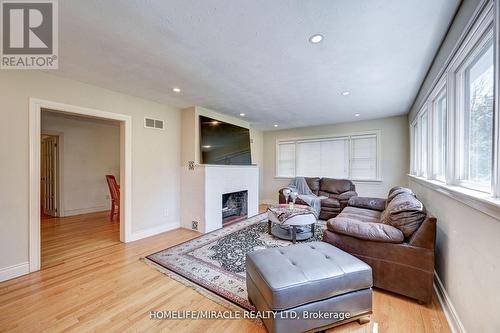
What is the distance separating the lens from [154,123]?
3725 mm

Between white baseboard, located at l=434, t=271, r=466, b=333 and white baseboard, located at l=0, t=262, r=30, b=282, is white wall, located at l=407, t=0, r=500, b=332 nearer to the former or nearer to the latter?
white baseboard, located at l=434, t=271, r=466, b=333

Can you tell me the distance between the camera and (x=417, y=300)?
5.99ft

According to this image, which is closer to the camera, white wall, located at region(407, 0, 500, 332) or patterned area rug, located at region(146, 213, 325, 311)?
white wall, located at region(407, 0, 500, 332)

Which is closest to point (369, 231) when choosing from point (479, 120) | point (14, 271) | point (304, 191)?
point (479, 120)

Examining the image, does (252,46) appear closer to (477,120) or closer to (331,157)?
(477,120)

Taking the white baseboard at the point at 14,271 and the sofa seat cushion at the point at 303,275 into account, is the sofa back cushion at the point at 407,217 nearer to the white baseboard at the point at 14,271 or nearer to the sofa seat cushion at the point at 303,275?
the sofa seat cushion at the point at 303,275

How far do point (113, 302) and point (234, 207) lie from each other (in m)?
3.07

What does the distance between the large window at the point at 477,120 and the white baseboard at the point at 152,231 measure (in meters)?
4.09

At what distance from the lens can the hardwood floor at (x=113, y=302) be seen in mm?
1571

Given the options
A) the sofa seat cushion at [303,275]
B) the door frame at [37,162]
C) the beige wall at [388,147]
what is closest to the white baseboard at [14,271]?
the door frame at [37,162]

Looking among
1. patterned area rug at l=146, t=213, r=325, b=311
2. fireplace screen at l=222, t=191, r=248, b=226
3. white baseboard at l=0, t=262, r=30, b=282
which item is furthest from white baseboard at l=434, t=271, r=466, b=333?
white baseboard at l=0, t=262, r=30, b=282

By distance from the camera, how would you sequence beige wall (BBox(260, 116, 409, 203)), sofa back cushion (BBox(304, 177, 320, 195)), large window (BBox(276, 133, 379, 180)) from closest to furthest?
beige wall (BBox(260, 116, 409, 203)), large window (BBox(276, 133, 379, 180)), sofa back cushion (BBox(304, 177, 320, 195))

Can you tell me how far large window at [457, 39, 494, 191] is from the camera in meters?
1.36

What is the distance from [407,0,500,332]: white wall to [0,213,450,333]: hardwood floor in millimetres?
312
